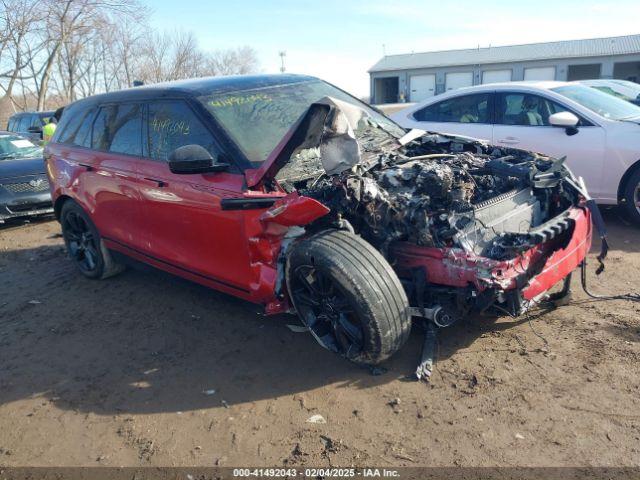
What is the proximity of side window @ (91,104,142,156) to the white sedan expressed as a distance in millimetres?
4088

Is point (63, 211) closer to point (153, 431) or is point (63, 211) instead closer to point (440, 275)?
point (153, 431)

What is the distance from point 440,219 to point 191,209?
1780 millimetres

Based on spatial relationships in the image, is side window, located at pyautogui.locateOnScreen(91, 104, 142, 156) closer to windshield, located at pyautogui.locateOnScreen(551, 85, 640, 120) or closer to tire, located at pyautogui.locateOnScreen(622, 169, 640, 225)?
windshield, located at pyautogui.locateOnScreen(551, 85, 640, 120)

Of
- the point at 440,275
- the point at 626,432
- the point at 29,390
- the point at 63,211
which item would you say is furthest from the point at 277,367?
the point at 63,211

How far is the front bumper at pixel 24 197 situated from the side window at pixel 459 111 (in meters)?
5.96

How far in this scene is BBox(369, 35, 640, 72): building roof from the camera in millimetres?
36653

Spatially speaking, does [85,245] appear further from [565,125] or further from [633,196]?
[633,196]

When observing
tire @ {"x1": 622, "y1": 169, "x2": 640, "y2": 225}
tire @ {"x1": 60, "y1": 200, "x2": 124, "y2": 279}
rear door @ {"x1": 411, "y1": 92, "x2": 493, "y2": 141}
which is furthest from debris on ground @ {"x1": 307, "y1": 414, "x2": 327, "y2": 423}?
rear door @ {"x1": 411, "y1": 92, "x2": 493, "y2": 141}

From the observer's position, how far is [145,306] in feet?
15.4

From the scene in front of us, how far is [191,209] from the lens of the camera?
12.3ft

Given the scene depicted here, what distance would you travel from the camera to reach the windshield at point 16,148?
29.7ft

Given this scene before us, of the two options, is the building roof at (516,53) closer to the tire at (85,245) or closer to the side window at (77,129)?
the side window at (77,129)

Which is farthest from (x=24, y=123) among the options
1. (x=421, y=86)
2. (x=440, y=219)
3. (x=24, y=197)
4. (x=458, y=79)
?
(x=421, y=86)

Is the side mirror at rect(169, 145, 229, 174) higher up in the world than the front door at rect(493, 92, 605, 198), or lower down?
higher up
